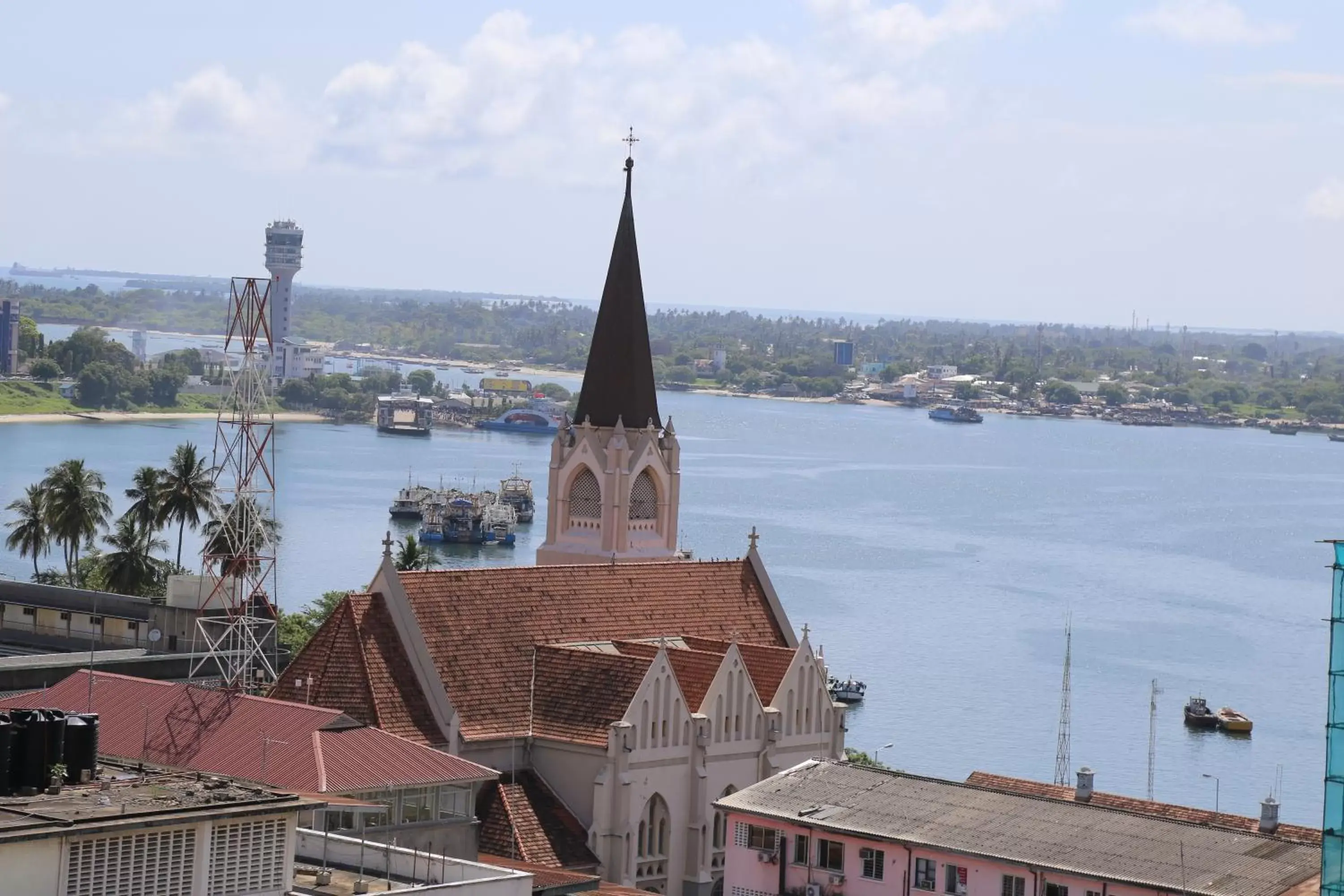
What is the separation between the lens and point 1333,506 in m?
164

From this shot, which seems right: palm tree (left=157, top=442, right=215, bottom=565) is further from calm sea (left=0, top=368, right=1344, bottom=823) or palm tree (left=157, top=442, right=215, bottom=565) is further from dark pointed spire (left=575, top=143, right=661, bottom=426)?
dark pointed spire (left=575, top=143, right=661, bottom=426)

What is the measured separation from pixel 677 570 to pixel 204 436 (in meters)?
151

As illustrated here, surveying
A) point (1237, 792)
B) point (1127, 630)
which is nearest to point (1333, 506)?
point (1127, 630)

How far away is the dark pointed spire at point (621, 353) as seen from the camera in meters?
41.7

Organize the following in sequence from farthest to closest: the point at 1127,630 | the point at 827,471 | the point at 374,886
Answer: the point at 827,471 → the point at 1127,630 → the point at 374,886

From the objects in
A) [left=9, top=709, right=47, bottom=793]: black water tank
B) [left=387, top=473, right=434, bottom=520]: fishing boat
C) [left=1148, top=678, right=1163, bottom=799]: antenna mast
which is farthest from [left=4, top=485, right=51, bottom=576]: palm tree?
[left=387, top=473, right=434, bottom=520]: fishing boat

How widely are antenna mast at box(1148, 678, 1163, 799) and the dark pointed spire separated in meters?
24.2

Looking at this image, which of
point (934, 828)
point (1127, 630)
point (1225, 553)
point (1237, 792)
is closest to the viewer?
point (934, 828)

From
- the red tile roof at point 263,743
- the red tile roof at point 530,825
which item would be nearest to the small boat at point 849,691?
the red tile roof at point 530,825

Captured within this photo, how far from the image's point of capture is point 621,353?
4175 centimetres

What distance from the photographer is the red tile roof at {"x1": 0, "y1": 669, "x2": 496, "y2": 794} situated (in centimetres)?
2905

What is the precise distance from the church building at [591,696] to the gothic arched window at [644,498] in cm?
400

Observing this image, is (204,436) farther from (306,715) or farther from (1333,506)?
(306,715)

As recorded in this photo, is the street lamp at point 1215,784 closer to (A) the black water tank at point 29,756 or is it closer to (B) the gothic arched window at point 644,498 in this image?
(B) the gothic arched window at point 644,498
